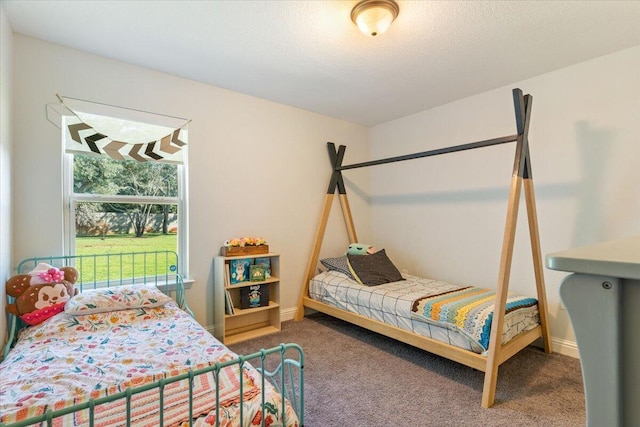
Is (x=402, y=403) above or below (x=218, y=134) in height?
below

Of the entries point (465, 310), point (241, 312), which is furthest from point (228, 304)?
point (465, 310)

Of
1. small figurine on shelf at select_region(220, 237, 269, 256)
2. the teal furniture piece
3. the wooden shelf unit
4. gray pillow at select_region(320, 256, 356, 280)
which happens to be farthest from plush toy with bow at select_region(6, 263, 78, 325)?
the teal furniture piece

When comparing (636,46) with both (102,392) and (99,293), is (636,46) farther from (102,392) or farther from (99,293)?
(99,293)

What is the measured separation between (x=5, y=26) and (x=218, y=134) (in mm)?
1522

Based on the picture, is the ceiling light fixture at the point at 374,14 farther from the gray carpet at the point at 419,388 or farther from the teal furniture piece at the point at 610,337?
the gray carpet at the point at 419,388

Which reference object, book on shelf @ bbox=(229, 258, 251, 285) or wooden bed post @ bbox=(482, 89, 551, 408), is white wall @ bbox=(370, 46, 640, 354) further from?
book on shelf @ bbox=(229, 258, 251, 285)

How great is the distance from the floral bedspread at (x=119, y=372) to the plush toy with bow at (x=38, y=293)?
0.31ft

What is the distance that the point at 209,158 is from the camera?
299cm

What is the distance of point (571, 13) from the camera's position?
76.2 inches

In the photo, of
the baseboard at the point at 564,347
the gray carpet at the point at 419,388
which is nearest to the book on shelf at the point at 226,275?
the gray carpet at the point at 419,388

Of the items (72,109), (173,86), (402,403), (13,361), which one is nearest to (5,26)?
(72,109)

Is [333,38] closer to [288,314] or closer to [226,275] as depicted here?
[226,275]

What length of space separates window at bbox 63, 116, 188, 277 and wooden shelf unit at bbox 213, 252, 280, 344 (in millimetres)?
381

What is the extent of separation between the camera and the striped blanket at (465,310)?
2.07 meters
